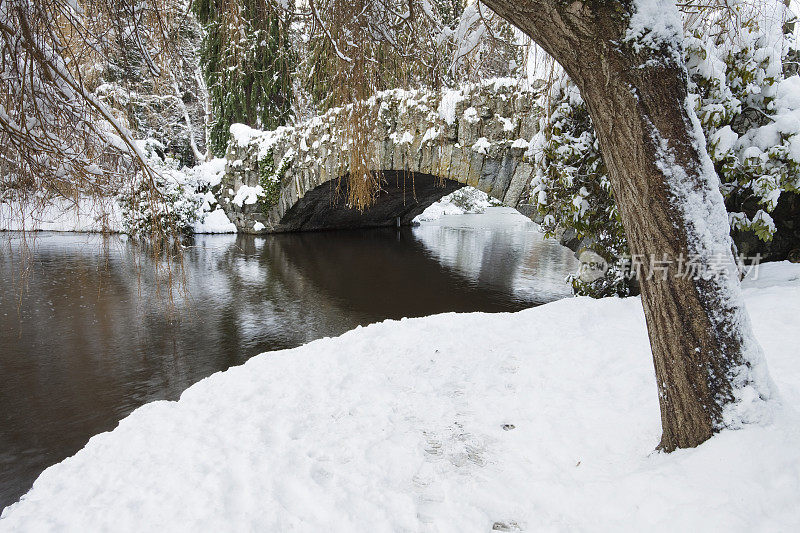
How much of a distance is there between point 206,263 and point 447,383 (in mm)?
7716

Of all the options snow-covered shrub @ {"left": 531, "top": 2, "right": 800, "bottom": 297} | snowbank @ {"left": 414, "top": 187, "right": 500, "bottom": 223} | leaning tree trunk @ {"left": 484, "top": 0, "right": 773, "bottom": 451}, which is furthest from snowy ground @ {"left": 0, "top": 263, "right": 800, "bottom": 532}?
snowbank @ {"left": 414, "top": 187, "right": 500, "bottom": 223}

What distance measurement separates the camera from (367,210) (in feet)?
47.5

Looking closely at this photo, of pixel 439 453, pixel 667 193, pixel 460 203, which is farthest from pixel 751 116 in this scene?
pixel 460 203

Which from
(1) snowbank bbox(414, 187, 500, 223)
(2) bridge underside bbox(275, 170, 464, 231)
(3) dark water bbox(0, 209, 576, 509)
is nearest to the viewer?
(3) dark water bbox(0, 209, 576, 509)

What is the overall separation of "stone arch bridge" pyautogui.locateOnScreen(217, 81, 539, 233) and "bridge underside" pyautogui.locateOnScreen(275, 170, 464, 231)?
0.04 m

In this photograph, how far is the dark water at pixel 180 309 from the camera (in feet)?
11.8

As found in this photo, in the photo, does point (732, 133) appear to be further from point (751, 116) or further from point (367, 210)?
point (367, 210)

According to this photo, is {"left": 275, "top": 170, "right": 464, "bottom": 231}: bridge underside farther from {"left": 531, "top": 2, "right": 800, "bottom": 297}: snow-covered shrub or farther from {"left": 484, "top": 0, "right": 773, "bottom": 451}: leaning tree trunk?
{"left": 484, "top": 0, "right": 773, "bottom": 451}: leaning tree trunk

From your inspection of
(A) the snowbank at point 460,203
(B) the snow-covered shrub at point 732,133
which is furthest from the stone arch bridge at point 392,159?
(A) the snowbank at point 460,203

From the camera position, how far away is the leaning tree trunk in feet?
4.71

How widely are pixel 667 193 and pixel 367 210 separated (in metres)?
13.2

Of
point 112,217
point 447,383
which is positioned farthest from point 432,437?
point 112,217

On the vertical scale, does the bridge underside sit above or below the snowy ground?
above

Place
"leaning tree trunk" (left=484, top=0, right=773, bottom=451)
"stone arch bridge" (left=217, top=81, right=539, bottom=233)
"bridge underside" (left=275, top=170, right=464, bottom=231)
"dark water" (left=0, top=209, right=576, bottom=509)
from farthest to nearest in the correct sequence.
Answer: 1. "bridge underside" (left=275, top=170, right=464, bottom=231)
2. "stone arch bridge" (left=217, top=81, right=539, bottom=233)
3. "dark water" (left=0, top=209, right=576, bottom=509)
4. "leaning tree trunk" (left=484, top=0, right=773, bottom=451)
